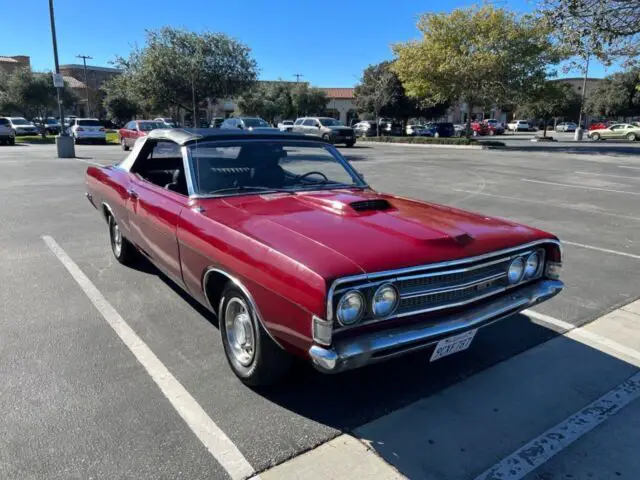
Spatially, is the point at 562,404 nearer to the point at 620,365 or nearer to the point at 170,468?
the point at 620,365

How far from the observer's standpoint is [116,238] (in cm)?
573

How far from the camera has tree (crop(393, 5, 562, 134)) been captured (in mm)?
29188

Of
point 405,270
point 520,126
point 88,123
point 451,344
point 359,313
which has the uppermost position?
point 520,126

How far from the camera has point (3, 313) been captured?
4.26 meters

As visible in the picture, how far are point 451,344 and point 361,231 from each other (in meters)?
0.83

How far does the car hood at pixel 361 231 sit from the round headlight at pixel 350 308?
14cm

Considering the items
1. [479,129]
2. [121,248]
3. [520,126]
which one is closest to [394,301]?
[121,248]

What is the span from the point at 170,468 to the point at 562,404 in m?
2.36

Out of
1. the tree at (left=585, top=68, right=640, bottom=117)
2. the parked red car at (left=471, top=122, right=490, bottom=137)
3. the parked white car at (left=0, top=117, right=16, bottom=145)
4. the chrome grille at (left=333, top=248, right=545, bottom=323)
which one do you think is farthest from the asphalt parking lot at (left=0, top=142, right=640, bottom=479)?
the tree at (left=585, top=68, right=640, bottom=117)

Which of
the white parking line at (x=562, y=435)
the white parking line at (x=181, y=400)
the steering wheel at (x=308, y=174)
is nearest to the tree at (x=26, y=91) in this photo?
the white parking line at (x=181, y=400)

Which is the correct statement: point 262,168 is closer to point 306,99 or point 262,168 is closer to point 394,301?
point 394,301

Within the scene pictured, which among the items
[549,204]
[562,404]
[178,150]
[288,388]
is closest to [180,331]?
[288,388]

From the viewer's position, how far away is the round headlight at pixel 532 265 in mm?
3283

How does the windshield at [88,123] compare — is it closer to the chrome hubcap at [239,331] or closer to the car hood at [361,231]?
the car hood at [361,231]
